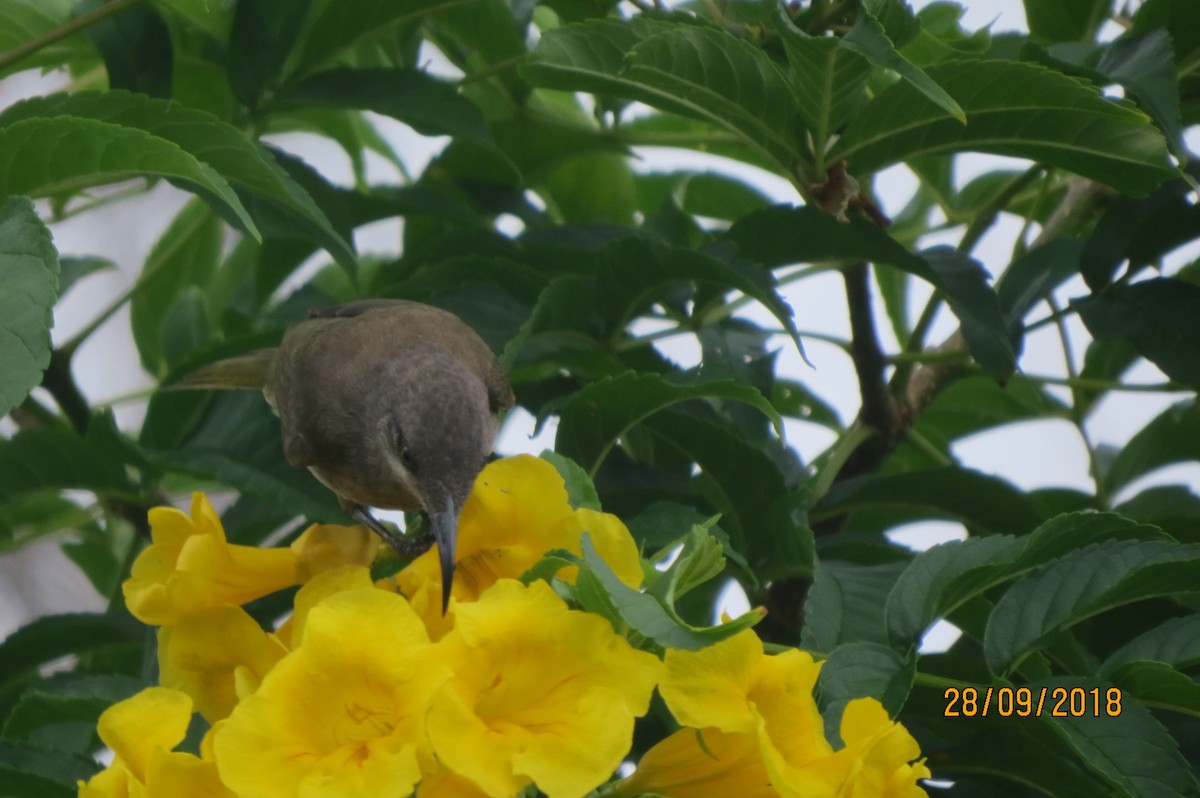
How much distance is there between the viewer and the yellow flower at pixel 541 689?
1.08m

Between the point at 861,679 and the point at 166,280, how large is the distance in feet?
7.34

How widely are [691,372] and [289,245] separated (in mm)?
1191

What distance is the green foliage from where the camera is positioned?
1530mm

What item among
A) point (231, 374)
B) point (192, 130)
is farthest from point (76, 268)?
point (192, 130)

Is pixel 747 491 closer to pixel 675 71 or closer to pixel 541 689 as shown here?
pixel 675 71

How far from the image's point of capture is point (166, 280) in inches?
123

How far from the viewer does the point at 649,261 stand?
2.01 m

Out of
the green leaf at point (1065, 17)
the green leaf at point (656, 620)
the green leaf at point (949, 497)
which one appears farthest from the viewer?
the green leaf at point (1065, 17)

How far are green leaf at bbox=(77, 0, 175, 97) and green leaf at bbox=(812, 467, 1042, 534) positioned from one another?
4.32 ft

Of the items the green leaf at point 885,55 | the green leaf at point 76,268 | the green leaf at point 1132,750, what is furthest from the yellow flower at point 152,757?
the green leaf at point 76,268

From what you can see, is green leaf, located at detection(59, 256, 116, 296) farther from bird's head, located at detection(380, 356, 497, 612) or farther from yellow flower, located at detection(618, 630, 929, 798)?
yellow flower, located at detection(618, 630, 929, 798)

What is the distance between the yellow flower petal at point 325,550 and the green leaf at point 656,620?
1.58 ft

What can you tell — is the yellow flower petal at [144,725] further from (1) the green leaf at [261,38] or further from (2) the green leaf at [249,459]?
(1) the green leaf at [261,38]

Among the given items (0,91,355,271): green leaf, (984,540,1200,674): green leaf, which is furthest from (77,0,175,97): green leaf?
(984,540,1200,674): green leaf
